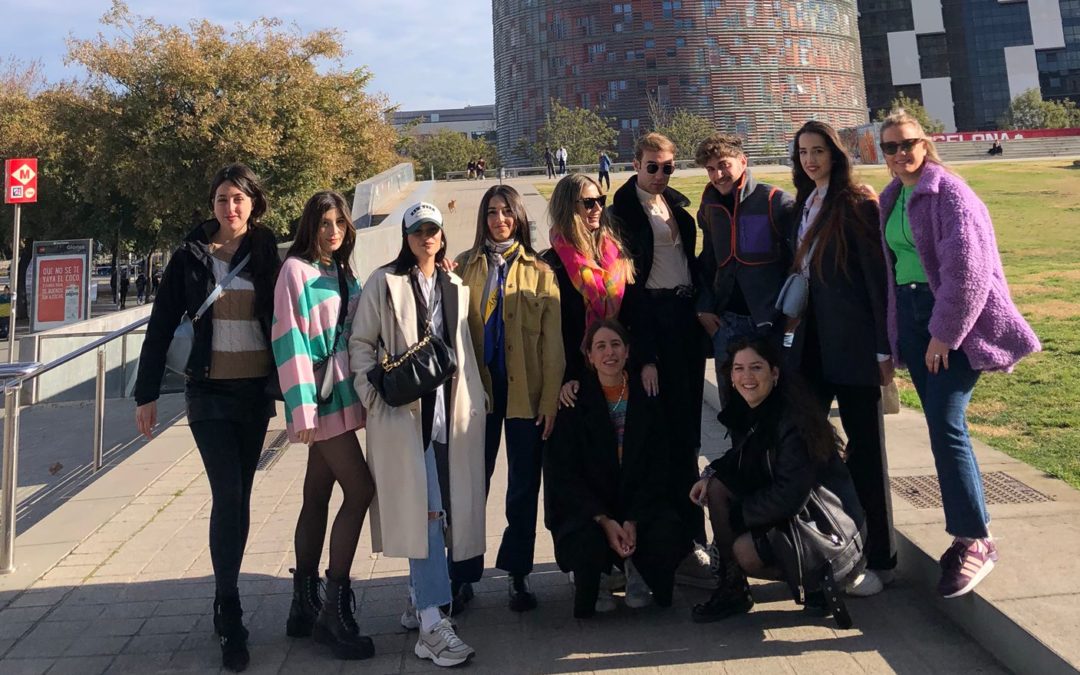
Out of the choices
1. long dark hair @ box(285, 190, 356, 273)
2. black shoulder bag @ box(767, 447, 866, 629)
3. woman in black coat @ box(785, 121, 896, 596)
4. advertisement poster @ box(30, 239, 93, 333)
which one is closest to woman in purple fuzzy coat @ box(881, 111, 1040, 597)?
woman in black coat @ box(785, 121, 896, 596)

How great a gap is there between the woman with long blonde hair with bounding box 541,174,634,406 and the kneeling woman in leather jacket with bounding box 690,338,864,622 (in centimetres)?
67

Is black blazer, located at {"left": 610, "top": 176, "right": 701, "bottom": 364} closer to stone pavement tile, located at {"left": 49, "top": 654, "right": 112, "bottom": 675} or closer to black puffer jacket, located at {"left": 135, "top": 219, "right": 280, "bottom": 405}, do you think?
black puffer jacket, located at {"left": 135, "top": 219, "right": 280, "bottom": 405}

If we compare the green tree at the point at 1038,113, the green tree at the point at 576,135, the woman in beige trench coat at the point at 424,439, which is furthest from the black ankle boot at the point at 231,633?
the green tree at the point at 1038,113

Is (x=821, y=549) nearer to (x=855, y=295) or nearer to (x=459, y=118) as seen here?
(x=855, y=295)

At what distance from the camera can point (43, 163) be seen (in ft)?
97.1

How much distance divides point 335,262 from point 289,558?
1.98 metres

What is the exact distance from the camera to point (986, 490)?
4.70 meters

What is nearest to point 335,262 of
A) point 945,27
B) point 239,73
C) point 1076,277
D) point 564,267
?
point 564,267

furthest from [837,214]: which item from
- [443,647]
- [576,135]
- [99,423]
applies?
[576,135]

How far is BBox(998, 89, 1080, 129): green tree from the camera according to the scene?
9419 centimetres

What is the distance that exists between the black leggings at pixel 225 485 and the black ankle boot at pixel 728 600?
208 cm

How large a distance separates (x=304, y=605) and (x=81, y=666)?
0.95m

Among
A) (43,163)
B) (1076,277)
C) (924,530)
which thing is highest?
(43,163)

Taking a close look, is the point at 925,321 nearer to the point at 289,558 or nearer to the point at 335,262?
the point at 335,262
